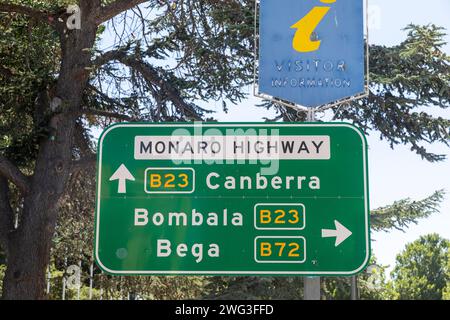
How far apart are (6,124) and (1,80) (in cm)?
Answer: 111

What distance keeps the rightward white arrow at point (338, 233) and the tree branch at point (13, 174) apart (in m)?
10.2

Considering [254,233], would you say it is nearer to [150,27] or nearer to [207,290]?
[207,290]

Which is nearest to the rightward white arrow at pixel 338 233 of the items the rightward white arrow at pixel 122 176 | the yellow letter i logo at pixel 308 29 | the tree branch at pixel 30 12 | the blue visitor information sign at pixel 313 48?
the rightward white arrow at pixel 122 176

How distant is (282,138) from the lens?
673 cm

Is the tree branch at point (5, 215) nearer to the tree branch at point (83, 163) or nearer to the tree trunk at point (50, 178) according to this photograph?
the tree trunk at point (50, 178)

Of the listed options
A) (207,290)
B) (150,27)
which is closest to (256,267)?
(207,290)

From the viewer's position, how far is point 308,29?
793 centimetres

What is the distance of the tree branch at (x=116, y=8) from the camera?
53.8 ft

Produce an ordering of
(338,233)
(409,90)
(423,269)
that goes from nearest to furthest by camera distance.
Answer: (338,233) < (409,90) < (423,269)

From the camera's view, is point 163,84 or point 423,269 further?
point 423,269

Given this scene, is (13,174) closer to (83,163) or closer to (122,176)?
(83,163)

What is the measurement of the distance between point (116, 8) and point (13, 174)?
450 centimetres

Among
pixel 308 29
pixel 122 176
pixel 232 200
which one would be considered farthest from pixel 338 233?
pixel 308 29
